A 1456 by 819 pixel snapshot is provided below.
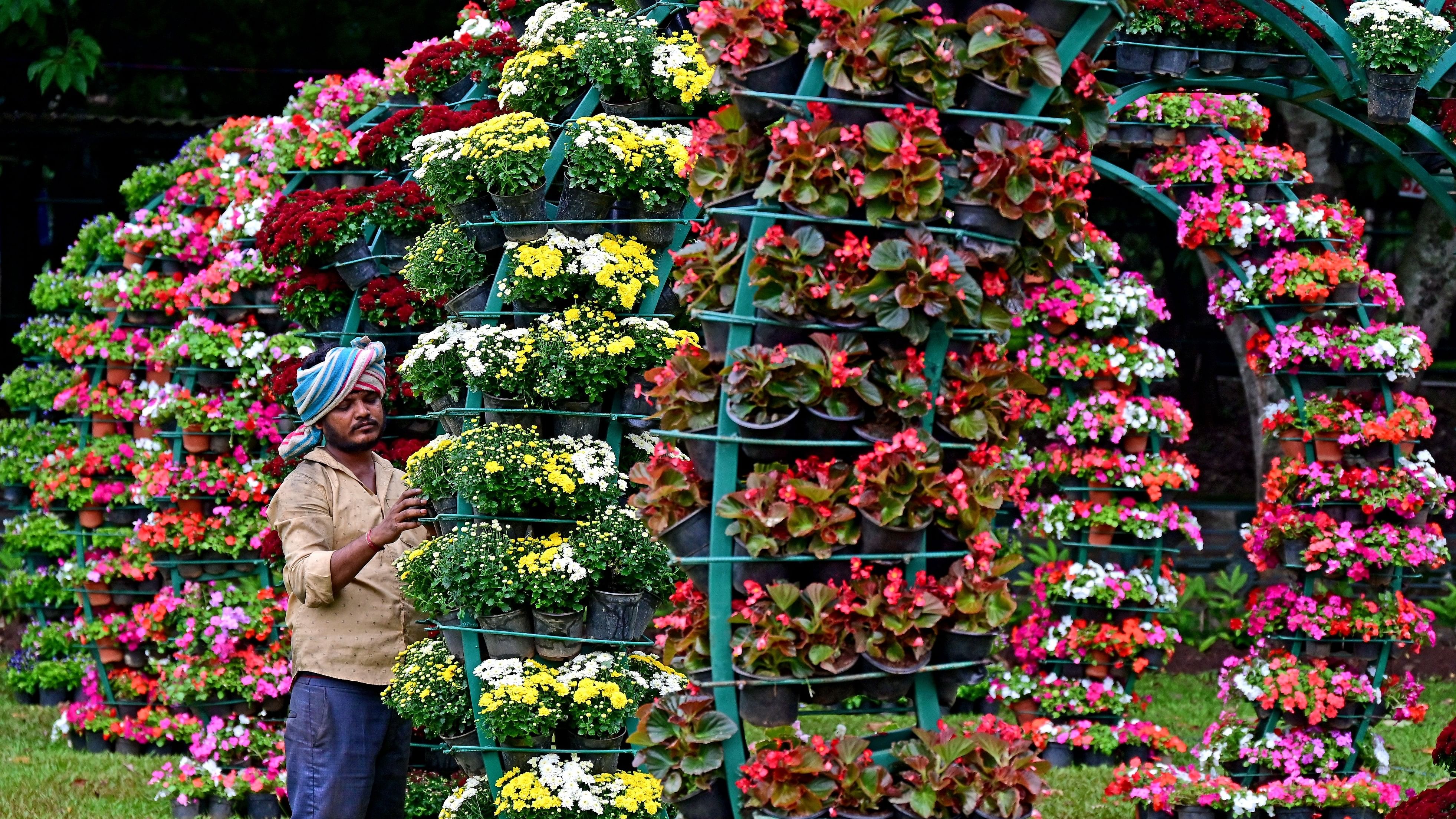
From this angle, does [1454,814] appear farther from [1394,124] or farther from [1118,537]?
[1118,537]

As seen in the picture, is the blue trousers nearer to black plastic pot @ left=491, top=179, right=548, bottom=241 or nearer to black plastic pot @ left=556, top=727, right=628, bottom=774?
black plastic pot @ left=556, top=727, right=628, bottom=774

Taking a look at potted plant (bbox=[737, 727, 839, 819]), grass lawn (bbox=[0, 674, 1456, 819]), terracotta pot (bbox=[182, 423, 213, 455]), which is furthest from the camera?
terracotta pot (bbox=[182, 423, 213, 455])

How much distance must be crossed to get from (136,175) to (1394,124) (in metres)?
6.46

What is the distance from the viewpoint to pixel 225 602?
758cm

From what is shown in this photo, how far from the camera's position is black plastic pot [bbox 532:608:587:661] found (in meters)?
4.80

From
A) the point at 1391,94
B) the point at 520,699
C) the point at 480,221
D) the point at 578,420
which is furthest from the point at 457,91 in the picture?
the point at 1391,94

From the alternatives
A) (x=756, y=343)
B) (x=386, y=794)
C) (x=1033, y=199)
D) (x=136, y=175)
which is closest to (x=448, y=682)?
(x=386, y=794)

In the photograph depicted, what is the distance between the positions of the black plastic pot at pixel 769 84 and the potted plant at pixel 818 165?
16cm

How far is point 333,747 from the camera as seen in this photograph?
4469mm

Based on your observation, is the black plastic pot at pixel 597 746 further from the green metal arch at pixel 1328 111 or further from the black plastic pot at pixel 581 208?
the green metal arch at pixel 1328 111

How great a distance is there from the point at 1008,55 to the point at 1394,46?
323cm

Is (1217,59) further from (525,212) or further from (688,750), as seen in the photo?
(688,750)

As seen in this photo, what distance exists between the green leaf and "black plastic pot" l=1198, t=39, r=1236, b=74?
3.88 m

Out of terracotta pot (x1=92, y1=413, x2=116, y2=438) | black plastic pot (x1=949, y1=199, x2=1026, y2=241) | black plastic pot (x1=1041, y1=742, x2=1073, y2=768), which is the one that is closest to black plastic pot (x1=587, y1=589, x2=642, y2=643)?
black plastic pot (x1=949, y1=199, x2=1026, y2=241)
